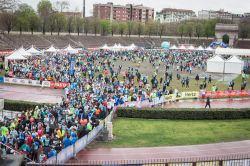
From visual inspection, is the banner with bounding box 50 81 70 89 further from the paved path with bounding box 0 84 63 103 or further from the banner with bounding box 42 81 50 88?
the paved path with bounding box 0 84 63 103

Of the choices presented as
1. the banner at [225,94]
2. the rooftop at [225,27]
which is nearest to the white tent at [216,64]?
the banner at [225,94]

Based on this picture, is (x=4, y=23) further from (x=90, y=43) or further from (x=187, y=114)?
(x=187, y=114)

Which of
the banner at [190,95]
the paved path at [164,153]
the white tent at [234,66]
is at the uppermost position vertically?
the white tent at [234,66]

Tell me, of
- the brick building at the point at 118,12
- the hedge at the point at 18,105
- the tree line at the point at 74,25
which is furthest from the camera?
the brick building at the point at 118,12

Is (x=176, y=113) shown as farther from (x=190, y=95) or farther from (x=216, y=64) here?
(x=216, y=64)

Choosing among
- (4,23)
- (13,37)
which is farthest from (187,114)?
(4,23)

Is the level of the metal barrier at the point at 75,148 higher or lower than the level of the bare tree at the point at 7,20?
lower

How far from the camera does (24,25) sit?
8438 centimetres

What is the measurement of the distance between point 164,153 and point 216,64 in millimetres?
32376

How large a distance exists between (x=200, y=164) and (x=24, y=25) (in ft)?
256

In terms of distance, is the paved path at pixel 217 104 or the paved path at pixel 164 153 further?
the paved path at pixel 217 104

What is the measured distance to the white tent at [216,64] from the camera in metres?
46.4

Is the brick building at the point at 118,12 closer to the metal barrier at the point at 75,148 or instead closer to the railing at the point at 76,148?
the railing at the point at 76,148

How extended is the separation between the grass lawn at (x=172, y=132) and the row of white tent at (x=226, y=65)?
78.7ft
